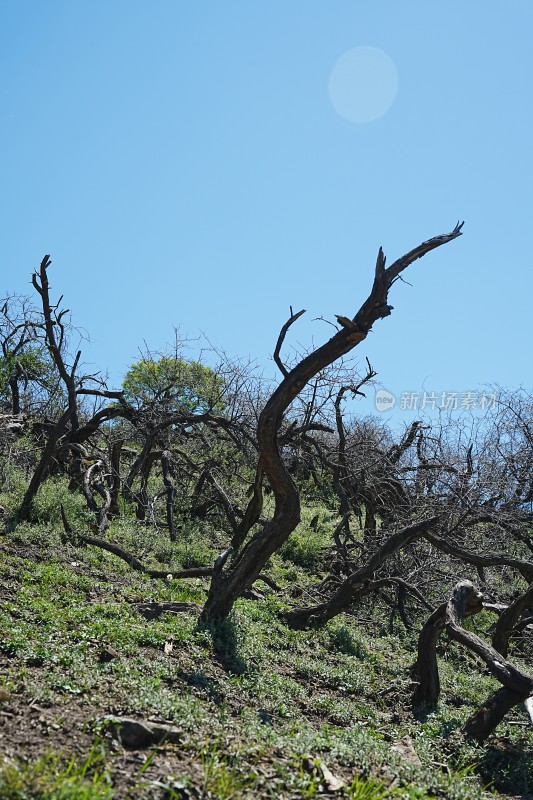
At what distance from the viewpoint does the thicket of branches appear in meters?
6.94

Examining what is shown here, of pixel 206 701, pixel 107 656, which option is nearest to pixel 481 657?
pixel 206 701

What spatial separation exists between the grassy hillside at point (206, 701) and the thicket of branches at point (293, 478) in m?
0.46

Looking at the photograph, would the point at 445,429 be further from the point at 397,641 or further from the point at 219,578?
the point at 219,578

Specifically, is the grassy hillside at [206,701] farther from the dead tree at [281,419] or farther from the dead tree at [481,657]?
the dead tree at [281,419]

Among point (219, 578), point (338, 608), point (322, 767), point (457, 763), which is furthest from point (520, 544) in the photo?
point (322, 767)

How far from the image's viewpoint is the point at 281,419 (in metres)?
6.74

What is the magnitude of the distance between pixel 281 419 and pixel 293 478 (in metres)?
5.92

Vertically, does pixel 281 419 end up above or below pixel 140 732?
above

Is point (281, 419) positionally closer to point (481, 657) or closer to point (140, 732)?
point (481, 657)

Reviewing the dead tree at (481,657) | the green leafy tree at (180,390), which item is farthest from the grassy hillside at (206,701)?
the green leafy tree at (180,390)

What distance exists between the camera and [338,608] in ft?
27.1

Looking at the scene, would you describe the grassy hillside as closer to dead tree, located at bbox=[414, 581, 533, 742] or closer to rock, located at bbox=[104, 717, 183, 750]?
rock, located at bbox=[104, 717, 183, 750]

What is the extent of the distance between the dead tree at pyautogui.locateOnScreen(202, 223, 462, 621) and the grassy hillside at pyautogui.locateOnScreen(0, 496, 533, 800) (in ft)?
1.31

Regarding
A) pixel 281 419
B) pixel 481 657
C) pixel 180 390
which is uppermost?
pixel 180 390
